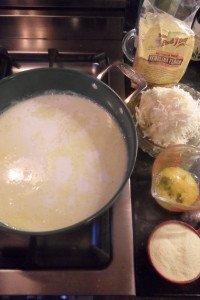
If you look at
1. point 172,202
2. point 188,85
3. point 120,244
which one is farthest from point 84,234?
point 188,85

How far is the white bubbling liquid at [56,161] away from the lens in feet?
2.52

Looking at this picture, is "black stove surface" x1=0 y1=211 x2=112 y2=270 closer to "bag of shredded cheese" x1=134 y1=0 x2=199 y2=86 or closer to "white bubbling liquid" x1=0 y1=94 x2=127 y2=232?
"white bubbling liquid" x1=0 y1=94 x2=127 y2=232

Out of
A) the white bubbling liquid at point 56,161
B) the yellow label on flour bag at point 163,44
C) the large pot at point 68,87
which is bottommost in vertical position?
the white bubbling liquid at point 56,161

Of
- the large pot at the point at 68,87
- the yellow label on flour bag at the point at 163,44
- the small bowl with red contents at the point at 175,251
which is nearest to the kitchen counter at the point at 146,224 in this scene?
the small bowl with red contents at the point at 175,251

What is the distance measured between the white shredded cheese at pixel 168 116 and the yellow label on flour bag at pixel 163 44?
65 millimetres

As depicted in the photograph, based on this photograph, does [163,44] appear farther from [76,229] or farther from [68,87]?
[76,229]

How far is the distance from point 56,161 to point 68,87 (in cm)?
21

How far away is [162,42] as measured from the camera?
93 cm

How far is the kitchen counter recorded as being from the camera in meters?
0.79

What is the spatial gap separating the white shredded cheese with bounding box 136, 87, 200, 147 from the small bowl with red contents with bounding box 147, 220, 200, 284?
233 mm

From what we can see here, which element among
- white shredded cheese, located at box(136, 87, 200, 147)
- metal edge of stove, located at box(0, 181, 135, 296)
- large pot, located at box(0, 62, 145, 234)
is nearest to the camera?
metal edge of stove, located at box(0, 181, 135, 296)

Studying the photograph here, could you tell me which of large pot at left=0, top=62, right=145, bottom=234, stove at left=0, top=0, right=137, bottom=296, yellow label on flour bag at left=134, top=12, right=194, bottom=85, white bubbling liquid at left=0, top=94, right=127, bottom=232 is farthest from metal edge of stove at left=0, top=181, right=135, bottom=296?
yellow label on flour bag at left=134, top=12, right=194, bottom=85

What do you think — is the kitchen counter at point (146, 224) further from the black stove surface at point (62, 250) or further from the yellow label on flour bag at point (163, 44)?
the yellow label on flour bag at point (163, 44)

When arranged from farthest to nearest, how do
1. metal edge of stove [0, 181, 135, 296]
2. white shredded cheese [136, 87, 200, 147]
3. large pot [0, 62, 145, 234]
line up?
white shredded cheese [136, 87, 200, 147] → large pot [0, 62, 145, 234] → metal edge of stove [0, 181, 135, 296]
